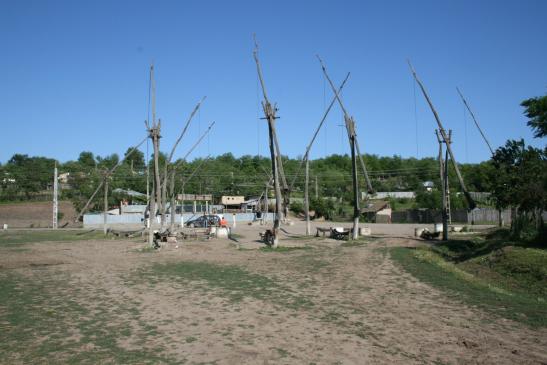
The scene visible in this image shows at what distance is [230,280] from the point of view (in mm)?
15305

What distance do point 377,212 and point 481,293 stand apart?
2240 inches

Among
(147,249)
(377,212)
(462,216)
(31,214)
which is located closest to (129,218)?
(31,214)

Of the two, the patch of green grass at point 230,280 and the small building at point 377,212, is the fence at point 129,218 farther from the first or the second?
the patch of green grass at point 230,280

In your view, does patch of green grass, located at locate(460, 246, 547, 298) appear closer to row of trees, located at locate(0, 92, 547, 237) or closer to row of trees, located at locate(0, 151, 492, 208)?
row of trees, located at locate(0, 92, 547, 237)

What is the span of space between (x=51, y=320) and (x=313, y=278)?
26.5 ft

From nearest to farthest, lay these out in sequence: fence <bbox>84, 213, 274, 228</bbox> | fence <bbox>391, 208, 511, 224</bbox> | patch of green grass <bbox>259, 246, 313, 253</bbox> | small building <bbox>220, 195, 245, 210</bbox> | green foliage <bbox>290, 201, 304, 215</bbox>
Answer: patch of green grass <bbox>259, 246, 313, 253</bbox>, fence <bbox>391, 208, 511, 224</bbox>, fence <bbox>84, 213, 274, 228</bbox>, green foliage <bbox>290, 201, 304, 215</bbox>, small building <bbox>220, 195, 245, 210</bbox>

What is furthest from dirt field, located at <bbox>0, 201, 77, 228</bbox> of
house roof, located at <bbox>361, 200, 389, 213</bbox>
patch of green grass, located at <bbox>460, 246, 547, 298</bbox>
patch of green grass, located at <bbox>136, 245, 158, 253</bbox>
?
patch of green grass, located at <bbox>460, 246, 547, 298</bbox>

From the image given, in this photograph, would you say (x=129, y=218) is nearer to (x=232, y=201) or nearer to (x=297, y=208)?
(x=232, y=201)

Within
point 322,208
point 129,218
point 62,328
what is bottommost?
point 62,328

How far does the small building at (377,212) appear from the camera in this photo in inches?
2633

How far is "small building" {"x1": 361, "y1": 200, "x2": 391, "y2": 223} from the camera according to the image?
219ft

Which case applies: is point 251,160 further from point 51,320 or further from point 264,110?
point 51,320

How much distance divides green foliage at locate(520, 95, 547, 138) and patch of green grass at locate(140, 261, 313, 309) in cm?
2465

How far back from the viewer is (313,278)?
15703 millimetres
